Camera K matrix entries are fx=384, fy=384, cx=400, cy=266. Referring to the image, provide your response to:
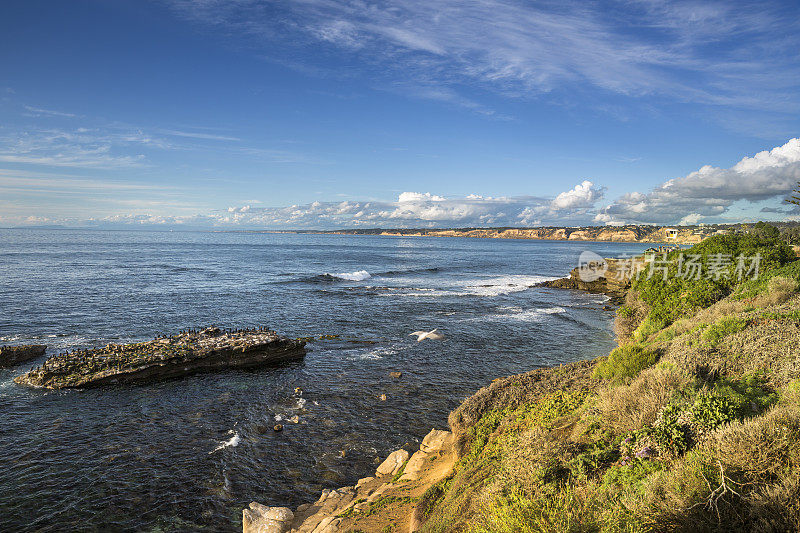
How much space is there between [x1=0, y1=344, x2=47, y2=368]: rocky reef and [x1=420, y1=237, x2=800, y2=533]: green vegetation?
25743 millimetres

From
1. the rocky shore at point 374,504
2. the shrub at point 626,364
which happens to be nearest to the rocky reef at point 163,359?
the rocky shore at point 374,504

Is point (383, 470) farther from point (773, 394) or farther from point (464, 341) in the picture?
point (464, 341)

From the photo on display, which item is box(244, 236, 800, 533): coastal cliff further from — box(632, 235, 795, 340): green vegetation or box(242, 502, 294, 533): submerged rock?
box(632, 235, 795, 340): green vegetation

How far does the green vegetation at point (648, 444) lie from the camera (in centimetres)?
520

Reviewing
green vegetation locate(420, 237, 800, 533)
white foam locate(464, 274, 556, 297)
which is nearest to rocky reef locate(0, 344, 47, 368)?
green vegetation locate(420, 237, 800, 533)

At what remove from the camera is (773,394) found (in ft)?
26.2

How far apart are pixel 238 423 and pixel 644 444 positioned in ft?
49.8

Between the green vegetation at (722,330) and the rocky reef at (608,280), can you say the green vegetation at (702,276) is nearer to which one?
the green vegetation at (722,330)

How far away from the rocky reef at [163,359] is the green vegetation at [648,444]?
15.0 metres

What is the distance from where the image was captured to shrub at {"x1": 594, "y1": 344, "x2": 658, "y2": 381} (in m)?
11.9

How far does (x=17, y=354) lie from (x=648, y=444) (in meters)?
31.1

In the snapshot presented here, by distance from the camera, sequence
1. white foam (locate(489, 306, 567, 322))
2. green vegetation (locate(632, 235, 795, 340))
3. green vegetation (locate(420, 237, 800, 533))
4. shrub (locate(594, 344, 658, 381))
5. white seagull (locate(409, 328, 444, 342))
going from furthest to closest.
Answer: white foam (locate(489, 306, 567, 322))
white seagull (locate(409, 328, 444, 342))
green vegetation (locate(632, 235, 795, 340))
shrub (locate(594, 344, 658, 381))
green vegetation (locate(420, 237, 800, 533))

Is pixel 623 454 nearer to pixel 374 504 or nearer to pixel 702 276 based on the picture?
pixel 374 504

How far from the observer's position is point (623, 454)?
739 cm
